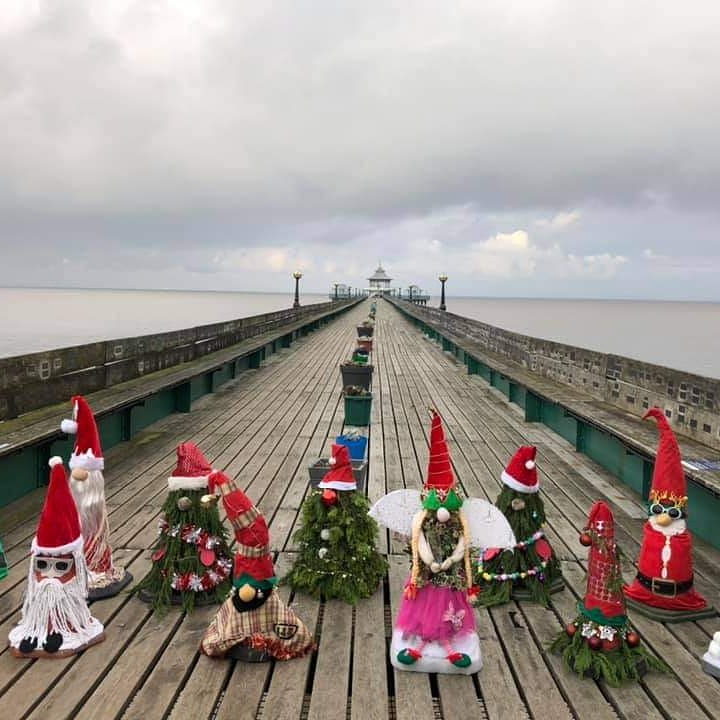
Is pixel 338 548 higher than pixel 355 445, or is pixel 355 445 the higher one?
pixel 355 445

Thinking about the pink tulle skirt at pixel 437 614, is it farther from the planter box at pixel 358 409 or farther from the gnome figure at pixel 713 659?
the planter box at pixel 358 409

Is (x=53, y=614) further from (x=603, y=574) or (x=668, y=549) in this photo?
(x=668, y=549)

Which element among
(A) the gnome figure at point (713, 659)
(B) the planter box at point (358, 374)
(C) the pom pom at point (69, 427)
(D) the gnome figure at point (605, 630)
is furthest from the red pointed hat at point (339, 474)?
(B) the planter box at point (358, 374)

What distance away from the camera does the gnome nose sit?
3.18 meters

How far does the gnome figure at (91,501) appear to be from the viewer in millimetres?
3895

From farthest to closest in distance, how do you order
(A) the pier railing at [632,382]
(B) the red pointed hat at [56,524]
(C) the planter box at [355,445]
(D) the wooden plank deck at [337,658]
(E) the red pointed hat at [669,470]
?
(C) the planter box at [355,445], (A) the pier railing at [632,382], (E) the red pointed hat at [669,470], (B) the red pointed hat at [56,524], (D) the wooden plank deck at [337,658]

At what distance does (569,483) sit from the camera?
6.69 meters

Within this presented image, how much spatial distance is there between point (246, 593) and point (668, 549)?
112 inches

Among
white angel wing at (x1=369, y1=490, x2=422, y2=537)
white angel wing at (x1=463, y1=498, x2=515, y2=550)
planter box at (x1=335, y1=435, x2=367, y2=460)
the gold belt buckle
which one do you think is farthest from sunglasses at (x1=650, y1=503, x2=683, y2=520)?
planter box at (x1=335, y1=435, x2=367, y2=460)

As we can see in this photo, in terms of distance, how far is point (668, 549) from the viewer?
380cm

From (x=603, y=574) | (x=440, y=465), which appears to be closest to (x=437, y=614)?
(x=440, y=465)

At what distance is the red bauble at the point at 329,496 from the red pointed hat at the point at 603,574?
166 centimetres

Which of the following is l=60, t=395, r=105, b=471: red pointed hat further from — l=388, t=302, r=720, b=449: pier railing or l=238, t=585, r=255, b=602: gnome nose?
l=388, t=302, r=720, b=449: pier railing

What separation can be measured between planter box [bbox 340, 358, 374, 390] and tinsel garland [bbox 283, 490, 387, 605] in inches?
263
